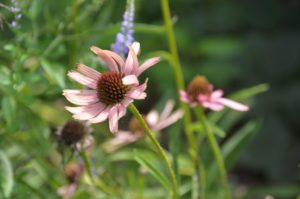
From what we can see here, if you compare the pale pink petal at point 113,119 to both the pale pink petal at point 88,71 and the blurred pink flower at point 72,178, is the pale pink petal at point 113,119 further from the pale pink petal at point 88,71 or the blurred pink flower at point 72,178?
the blurred pink flower at point 72,178

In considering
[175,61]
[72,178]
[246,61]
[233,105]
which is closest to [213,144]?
[233,105]

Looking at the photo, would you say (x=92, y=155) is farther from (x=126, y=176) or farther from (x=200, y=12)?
(x=200, y=12)

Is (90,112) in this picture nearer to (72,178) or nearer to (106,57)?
(106,57)

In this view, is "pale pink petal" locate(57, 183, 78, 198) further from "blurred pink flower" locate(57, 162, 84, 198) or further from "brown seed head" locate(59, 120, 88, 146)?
"brown seed head" locate(59, 120, 88, 146)

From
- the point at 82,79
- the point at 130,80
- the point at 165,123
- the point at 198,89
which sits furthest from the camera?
the point at 165,123

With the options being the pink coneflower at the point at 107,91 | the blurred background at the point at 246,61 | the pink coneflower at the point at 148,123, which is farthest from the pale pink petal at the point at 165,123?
the pink coneflower at the point at 107,91
